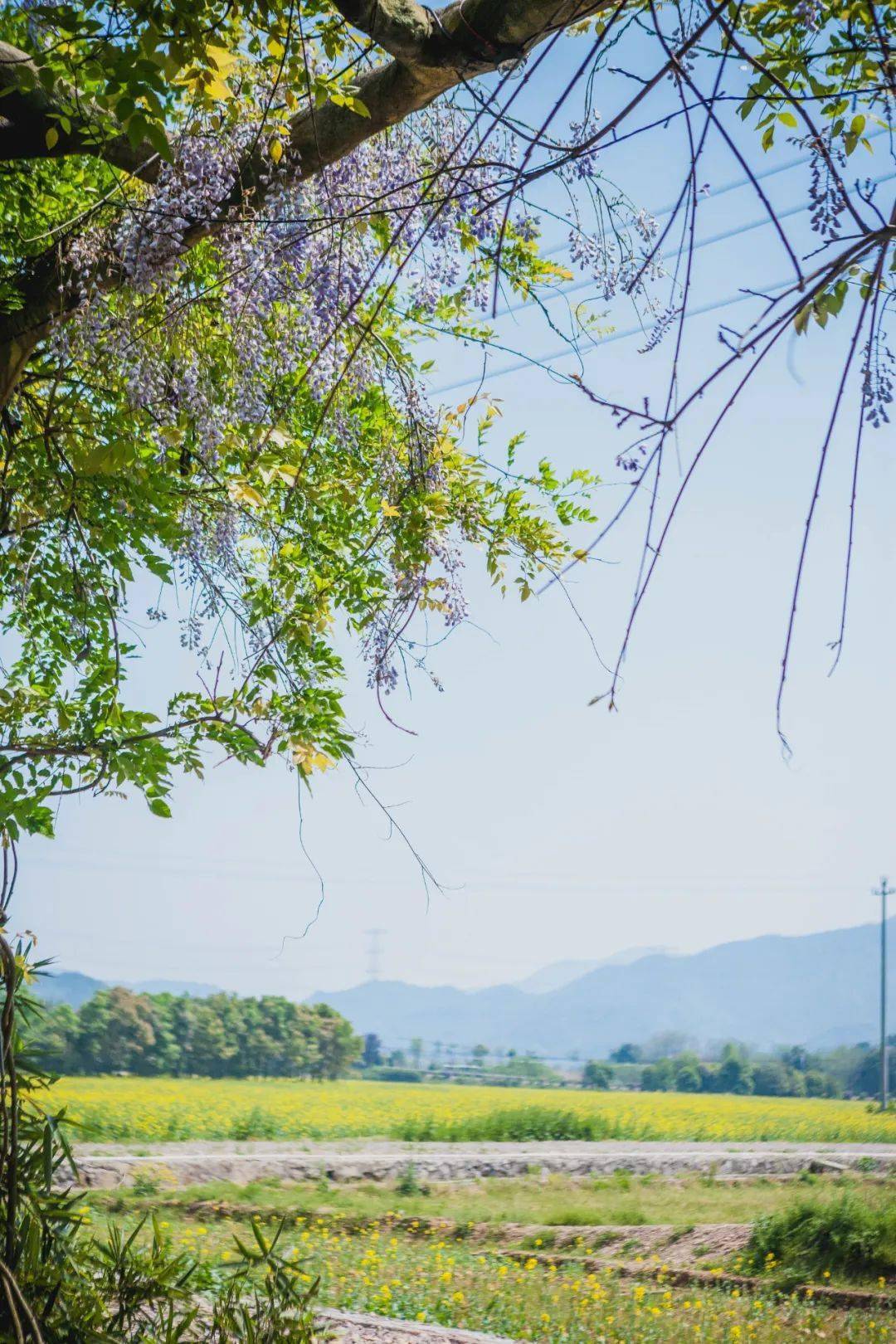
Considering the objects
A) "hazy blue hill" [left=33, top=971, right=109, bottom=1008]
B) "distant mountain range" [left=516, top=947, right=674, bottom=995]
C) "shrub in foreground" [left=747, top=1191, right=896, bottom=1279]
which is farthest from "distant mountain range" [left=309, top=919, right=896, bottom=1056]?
"shrub in foreground" [left=747, top=1191, right=896, bottom=1279]

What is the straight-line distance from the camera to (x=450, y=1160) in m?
5.73

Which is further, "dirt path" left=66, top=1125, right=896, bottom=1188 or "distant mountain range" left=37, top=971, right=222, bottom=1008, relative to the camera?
"distant mountain range" left=37, top=971, right=222, bottom=1008

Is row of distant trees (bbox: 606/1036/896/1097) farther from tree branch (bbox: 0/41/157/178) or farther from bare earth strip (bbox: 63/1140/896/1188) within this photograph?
tree branch (bbox: 0/41/157/178)

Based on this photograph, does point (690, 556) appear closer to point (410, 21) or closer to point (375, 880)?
point (410, 21)

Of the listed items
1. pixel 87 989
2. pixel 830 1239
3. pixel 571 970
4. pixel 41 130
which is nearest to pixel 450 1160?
pixel 87 989

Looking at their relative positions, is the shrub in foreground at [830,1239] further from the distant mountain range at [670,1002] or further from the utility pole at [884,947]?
the utility pole at [884,947]

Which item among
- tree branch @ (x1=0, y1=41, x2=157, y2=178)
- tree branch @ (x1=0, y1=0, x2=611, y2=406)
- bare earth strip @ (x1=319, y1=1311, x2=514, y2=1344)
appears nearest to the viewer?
tree branch @ (x1=0, y1=0, x2=611, y2=406)

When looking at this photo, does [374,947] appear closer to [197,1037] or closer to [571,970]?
[571,970]

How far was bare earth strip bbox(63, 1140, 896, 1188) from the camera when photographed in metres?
4.97

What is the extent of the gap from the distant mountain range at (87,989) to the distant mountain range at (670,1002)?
2.32 ft

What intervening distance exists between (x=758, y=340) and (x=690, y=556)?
2924 mm

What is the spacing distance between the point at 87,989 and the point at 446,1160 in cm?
207

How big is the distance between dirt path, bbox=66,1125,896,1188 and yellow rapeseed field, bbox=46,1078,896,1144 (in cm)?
7

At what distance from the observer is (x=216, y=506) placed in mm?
2100
